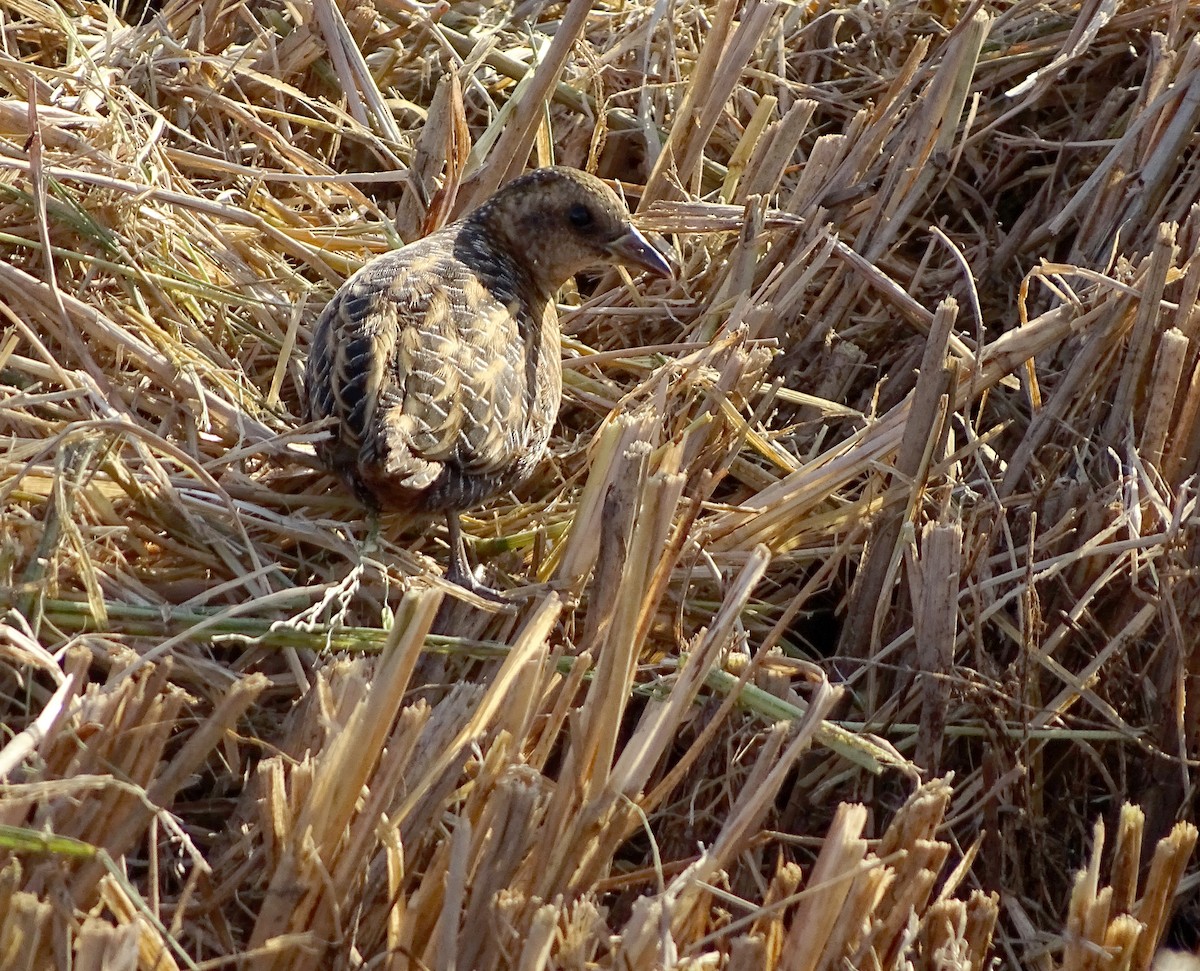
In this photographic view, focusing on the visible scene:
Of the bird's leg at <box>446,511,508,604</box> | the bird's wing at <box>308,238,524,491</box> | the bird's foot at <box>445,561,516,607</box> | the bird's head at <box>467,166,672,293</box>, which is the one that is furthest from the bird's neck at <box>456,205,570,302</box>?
the bird's foot at <box>445,561,516,607</box>

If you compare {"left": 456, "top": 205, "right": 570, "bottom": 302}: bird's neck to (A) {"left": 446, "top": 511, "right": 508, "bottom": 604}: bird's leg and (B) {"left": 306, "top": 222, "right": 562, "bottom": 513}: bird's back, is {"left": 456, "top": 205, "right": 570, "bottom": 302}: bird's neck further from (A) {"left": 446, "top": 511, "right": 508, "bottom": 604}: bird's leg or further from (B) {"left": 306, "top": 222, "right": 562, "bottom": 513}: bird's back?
(A) {"left": 446, "top": 511, "right": 508, "bottom": 604}: bird's leg

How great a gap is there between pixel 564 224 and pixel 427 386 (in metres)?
1.03

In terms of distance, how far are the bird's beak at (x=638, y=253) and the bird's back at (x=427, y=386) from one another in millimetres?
413

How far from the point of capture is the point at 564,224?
15.3 ft

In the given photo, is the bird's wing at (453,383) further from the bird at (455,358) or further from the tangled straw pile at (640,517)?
the tangled straw pile at (640,517)

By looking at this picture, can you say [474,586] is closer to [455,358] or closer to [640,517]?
[455,358]

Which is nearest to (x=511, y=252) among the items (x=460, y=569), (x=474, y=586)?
(x=460, y=569)

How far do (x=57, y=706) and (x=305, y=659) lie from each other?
745mm

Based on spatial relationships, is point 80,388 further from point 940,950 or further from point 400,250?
point 940,950

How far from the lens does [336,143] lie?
195 inches

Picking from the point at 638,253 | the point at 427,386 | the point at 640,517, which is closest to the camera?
the point at 640,517

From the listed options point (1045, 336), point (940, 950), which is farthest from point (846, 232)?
point (940, 950)

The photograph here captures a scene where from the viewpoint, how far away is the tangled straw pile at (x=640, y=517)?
2.76 m

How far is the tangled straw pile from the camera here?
276 cm
